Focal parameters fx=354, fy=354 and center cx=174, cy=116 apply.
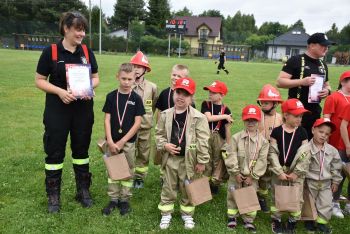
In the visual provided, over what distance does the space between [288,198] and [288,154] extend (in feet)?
1.83

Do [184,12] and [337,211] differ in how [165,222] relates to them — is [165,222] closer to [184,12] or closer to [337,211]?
[337,211]

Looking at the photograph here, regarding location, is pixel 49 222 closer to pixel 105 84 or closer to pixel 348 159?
pixel 348 159

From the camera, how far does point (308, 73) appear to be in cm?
496

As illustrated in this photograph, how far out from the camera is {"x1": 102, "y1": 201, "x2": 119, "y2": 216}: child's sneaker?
4691 millimetres

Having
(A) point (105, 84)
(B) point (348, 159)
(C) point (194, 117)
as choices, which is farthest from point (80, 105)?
(A) point (105, 84)

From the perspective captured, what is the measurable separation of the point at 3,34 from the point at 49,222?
62679mm

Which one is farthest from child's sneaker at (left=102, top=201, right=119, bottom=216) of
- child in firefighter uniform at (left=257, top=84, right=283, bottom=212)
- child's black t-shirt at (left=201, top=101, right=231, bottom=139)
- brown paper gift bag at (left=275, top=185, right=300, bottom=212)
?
brown paper gift bag at (left=275, top=185, right=300, bottom=212)

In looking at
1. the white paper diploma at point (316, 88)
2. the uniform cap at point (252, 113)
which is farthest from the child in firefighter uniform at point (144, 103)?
the white paper diploma at point (316, 88)

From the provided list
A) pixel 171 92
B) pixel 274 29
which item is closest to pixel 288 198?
pixel 171 92

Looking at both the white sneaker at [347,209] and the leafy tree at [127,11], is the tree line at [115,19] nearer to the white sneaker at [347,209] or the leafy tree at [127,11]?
the leafy tree at [127,11]

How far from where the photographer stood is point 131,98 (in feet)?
15.5

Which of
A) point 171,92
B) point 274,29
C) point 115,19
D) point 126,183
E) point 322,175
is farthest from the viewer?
point 274,29

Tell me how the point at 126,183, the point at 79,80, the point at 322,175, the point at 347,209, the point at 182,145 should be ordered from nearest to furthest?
the point at 79,80 < the point at 182,145 < the point at 322,175 < the point at 126,183 < the point at 347,209

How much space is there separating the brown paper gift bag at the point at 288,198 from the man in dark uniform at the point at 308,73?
1.22 m
